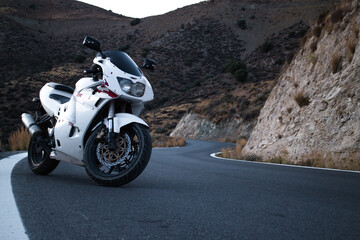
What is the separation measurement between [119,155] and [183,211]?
5.36 ft

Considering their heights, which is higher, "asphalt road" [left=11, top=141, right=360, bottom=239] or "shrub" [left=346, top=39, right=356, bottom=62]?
"shrub" [left=346, top=39, right=356, bottom=62]

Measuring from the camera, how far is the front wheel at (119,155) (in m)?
4.44

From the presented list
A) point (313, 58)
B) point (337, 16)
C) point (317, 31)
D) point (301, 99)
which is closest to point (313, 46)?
point (317, 31)

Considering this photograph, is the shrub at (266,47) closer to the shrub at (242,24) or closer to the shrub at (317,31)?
the shrub at (242,24)

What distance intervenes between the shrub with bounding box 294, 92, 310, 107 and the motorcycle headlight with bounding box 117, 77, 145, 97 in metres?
9.03

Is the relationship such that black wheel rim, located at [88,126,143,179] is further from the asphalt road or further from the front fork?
the asphalt road

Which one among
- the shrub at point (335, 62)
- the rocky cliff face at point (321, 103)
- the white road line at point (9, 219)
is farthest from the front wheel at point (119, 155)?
the shrub at point (335, 62)

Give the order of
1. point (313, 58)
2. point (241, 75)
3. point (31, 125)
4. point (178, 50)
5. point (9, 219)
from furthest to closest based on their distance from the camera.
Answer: point (178, 50), point (241, 75), point (313, 58), point (31, 125), point (9, 219)

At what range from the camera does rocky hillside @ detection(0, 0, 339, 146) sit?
4037 centimetres

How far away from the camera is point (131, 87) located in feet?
16.2

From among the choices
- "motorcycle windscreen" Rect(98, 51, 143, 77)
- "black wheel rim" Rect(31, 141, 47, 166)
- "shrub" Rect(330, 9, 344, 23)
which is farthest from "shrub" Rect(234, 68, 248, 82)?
"motorcycle windscreen" Rect(98, 51, 143, 77)

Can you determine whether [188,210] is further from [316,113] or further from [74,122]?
[316,113]

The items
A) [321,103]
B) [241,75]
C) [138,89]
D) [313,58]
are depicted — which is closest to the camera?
[138,89]

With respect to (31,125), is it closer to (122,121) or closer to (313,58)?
(122,121)
